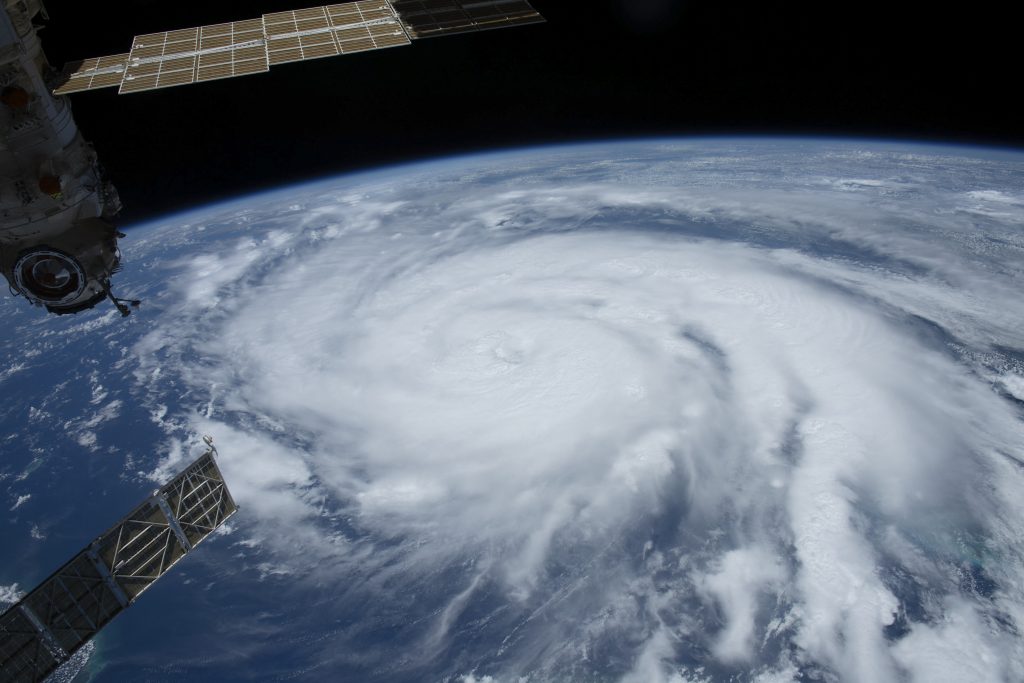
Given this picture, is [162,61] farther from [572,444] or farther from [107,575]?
[572,444]

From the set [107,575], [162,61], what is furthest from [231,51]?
[107,575]

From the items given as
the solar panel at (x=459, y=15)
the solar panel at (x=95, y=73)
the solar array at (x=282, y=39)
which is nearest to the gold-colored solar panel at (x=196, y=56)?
the solar array at (x=282, y=39)

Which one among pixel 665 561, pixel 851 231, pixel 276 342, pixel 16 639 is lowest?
pixel 276 342

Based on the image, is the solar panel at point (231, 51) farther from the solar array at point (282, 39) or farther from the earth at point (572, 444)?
the earth at point (572, 444)

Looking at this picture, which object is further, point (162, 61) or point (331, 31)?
point (331, 31)

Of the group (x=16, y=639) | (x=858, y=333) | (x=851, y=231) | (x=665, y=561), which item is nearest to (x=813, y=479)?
(x=665, y=561)

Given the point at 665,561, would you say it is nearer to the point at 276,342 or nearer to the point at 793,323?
the point at 793,323

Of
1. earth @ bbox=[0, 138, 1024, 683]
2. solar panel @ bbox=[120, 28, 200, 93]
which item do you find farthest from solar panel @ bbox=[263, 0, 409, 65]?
earth @ bbox=[0, 138, 1024, 683]
